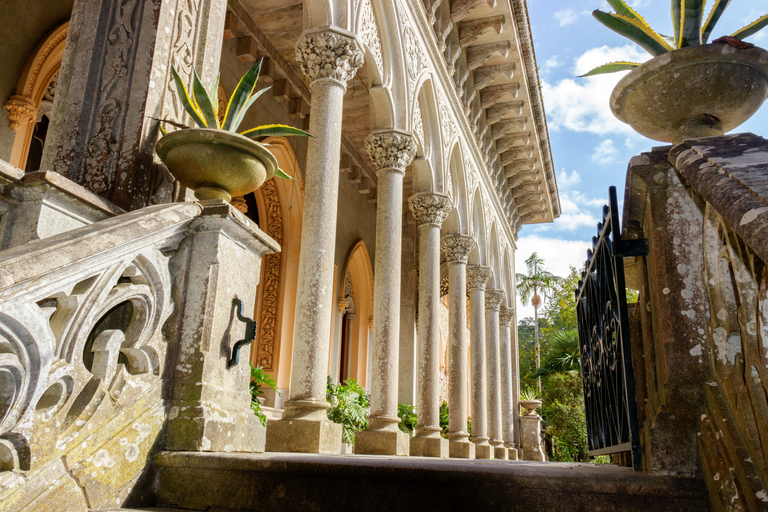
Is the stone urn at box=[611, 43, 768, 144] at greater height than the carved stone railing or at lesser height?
greater

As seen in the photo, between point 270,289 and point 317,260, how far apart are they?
5.96 m

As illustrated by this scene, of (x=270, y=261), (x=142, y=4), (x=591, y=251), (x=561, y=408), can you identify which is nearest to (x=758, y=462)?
(x=591, y=251)

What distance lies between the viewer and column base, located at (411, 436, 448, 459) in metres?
9.00

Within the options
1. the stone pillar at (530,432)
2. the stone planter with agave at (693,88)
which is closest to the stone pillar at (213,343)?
the stone planter with agave at (693,88)

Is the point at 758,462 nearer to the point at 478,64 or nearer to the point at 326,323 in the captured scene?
the point at 326,323

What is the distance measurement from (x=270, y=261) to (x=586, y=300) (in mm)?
8518

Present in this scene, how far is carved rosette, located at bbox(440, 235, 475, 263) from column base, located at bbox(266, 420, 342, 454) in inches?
267

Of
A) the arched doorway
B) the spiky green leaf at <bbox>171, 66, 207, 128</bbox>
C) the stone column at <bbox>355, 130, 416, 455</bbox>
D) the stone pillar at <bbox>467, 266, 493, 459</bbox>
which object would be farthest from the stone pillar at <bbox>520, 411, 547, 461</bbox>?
the spiky green leaf at <bbox>171, 66, 207, 128</bbox>

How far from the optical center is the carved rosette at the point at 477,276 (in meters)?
13.5

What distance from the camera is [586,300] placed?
3.82 m

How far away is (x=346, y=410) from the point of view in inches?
407

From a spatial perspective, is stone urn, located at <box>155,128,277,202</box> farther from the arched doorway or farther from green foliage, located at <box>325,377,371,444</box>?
green foliage, located at <box>325,377,371,444</box>

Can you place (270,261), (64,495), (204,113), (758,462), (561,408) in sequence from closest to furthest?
(758,462) < (64,495) < (204,113) < (270,261) < (561,408)

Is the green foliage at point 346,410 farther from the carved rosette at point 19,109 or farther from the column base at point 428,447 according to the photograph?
the carved rosette at point 19,109
